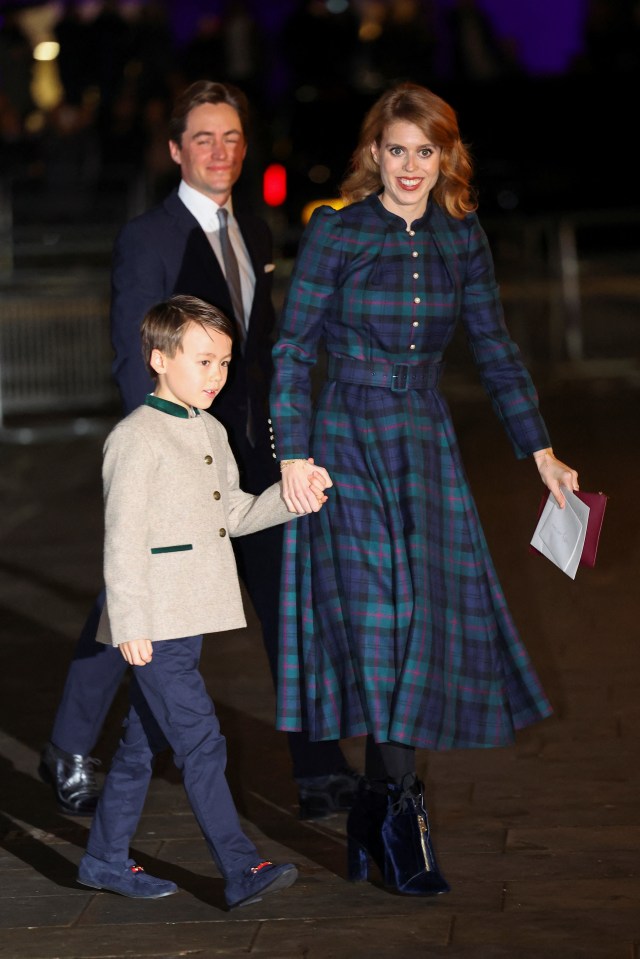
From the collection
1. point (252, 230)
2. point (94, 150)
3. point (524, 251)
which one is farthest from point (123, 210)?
point (252, 230)

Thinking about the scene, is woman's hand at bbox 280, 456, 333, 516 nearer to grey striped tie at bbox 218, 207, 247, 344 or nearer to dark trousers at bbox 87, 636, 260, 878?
dark trousers at bbox 87, 636, 260, 878

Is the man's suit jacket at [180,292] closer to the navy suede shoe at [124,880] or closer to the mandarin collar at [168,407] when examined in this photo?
the mandarin collar at [168,407]

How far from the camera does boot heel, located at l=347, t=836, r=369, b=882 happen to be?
14.8ft

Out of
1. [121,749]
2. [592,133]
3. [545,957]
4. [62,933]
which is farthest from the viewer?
[592,133]

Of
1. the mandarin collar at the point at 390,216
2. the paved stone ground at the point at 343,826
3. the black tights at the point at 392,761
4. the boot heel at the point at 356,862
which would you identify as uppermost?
the mandarin collar at the point at 390,216

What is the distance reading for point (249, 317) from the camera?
210 inches

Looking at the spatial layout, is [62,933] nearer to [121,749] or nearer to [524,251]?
[121,749]

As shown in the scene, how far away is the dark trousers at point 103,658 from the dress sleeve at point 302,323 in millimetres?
827

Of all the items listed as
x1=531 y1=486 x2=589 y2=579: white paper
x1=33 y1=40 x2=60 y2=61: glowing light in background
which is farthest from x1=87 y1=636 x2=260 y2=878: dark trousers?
x1=33 y1=40 x2=60 y2=61: glowing light in background

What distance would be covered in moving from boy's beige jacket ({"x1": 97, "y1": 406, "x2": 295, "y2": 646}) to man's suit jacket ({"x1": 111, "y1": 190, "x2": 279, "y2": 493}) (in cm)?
76

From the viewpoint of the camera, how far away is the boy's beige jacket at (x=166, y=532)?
168 inches

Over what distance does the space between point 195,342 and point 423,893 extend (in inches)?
57.6

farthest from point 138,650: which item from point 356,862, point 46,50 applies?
point 46,50

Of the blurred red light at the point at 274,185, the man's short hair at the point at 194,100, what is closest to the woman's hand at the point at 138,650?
the man's short hair at the point at 194,100
